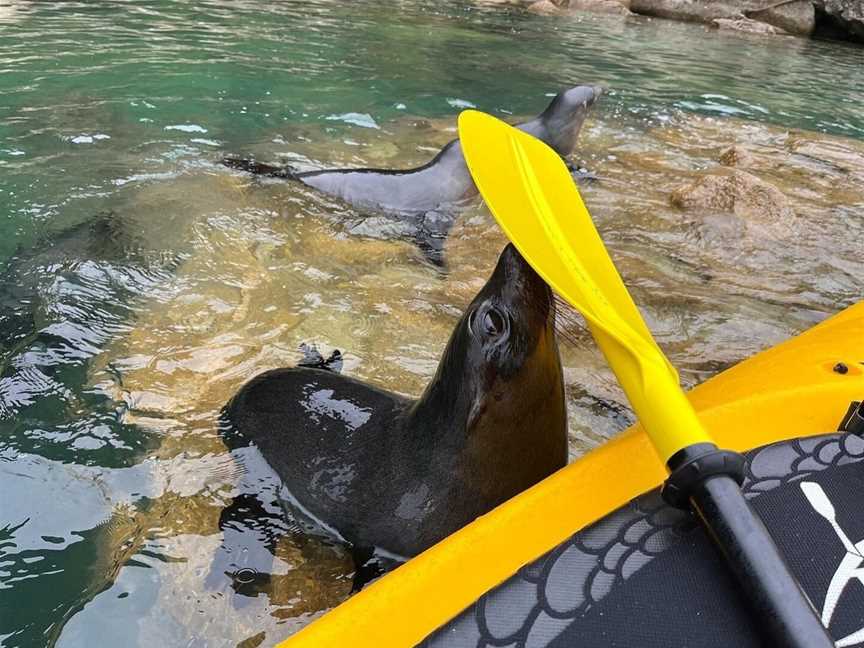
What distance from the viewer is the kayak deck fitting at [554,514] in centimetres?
124

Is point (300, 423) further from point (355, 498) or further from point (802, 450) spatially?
point (802, 450)

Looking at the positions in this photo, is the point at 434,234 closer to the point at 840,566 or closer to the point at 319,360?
the point at 319,360

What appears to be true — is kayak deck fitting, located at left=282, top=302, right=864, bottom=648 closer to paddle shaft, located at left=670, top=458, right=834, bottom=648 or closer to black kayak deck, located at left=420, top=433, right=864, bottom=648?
black kayak deck, located at left=420, top=433, right=864, bottom=648

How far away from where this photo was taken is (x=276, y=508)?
2.36m

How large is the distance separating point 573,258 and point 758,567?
2.63 ft

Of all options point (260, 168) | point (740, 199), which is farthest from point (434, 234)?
point (740, 199)

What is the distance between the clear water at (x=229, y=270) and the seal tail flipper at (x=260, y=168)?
220 mm

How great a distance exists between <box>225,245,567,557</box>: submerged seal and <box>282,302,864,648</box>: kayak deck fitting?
0.43 m

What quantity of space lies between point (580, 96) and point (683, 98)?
154 inches

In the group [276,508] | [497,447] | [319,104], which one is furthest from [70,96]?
[497,447]

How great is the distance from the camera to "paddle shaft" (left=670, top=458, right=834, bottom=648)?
3.24ft

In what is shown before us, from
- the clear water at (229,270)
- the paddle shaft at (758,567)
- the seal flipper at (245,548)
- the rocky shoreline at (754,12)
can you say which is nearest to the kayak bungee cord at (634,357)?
the paddle shaft at (758,567)

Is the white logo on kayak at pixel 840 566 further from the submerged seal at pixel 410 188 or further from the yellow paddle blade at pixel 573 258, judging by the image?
the submerged seal at pixel 410 188

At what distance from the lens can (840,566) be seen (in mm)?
1156
